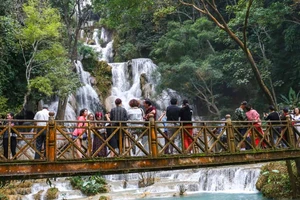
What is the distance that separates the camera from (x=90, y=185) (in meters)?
17.2

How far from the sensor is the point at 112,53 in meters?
36.9

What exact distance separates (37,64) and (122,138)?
15.2 metres

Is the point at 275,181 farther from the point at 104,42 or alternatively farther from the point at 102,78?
the point at 104,42

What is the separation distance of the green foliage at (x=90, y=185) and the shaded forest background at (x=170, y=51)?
537 cm

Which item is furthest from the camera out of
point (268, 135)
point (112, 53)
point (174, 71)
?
point (112, 53)

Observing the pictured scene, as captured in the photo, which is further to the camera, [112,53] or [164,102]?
[112,53]

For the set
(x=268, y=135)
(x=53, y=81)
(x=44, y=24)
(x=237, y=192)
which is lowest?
(x=237, y=192)

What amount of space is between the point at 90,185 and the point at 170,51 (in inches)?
580

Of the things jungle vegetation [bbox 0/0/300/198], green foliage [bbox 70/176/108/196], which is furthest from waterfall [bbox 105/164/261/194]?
jungle vegetation [bbox 0/0/300/198]

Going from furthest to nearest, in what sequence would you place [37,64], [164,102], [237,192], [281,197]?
[164,102] < [37,64] < [237,192] < [281,197]

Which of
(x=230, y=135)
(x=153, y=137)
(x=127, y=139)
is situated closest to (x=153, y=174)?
(x=230, y=135)

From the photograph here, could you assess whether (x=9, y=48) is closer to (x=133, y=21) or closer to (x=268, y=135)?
→ (x=133, y=21)

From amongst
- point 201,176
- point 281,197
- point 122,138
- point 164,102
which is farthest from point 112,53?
point 122,138

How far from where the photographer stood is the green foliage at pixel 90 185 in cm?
1698
